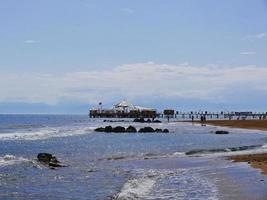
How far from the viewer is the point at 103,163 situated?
29812mm

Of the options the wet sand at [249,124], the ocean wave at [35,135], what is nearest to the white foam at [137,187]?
the ocean wave at [35,135]

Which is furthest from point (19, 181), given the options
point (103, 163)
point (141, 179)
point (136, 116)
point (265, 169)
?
point (136, 116)

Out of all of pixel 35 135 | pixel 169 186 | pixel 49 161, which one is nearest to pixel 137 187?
pixel 169 186

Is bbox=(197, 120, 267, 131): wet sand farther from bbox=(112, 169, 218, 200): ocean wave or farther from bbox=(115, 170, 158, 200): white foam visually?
bbox=(115, 170, 158, 200): white foam

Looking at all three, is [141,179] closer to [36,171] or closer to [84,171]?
[84,171]

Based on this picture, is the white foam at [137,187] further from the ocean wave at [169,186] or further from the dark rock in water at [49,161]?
the dark rock in water at [49,161]

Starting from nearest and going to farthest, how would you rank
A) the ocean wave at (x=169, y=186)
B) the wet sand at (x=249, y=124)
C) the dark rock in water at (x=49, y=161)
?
the ocean wave at (x=169, y=186)
the dark rock in water at (x=49, y=161)
the wet sand at (x=249, y=124)

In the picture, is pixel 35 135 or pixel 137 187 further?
pixel 35 135

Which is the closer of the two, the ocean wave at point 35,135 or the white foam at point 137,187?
the white foam at point 137,187

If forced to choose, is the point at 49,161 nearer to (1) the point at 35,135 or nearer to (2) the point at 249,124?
(1) the point at 35,135

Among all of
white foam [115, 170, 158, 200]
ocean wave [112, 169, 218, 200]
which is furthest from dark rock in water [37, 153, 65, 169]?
white foam [115, 170, 158, 200]

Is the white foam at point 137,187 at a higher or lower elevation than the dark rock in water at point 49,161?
lower

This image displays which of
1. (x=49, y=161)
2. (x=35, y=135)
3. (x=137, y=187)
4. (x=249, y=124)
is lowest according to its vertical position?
(x=137, y=187)

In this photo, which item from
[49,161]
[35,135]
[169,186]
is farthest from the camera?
[35,135]
